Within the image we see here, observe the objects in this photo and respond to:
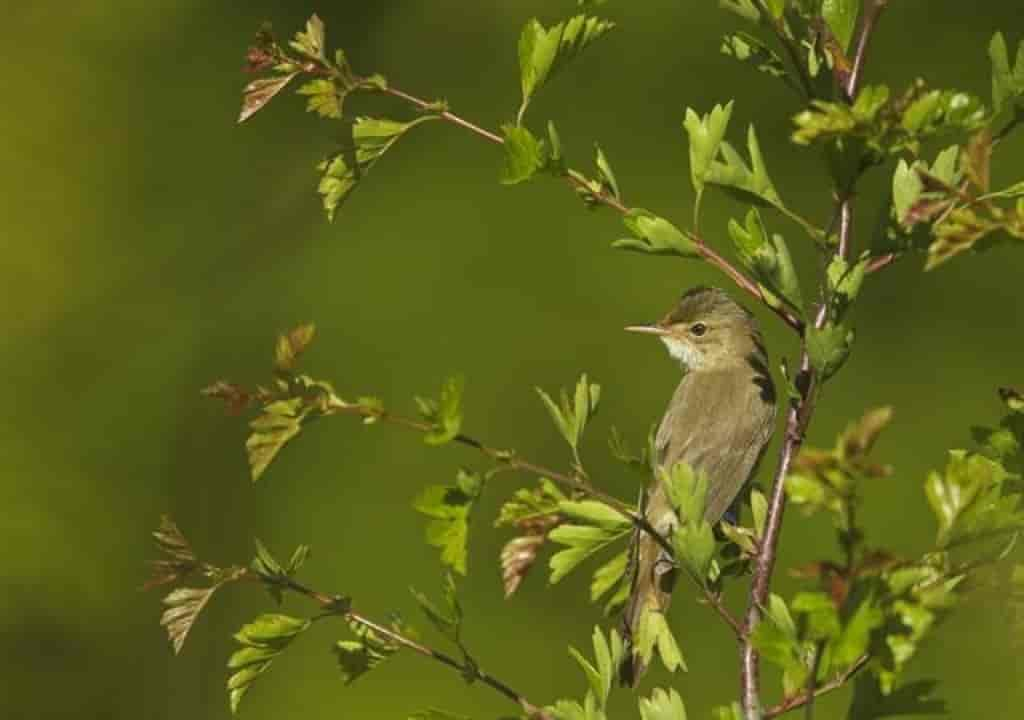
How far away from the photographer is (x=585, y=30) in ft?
4.75

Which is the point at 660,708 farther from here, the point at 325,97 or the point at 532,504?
the point at 325,97

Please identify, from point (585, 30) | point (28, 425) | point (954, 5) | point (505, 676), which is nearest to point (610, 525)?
point (585, 30)

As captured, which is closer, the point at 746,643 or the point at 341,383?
the point at 746,643

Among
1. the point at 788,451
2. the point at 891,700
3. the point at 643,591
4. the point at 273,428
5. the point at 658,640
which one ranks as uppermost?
the point at 273,428

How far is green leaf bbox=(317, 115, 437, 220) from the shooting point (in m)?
1.48

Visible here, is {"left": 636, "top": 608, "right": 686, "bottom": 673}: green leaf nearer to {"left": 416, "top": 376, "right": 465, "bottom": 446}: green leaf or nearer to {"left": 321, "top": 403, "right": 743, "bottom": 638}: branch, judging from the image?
{"left": 321, "top": 403, "right": 743, "bottom": 638}: branch

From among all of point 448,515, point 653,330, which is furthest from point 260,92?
point 653,330

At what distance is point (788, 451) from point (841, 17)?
325 millimetres

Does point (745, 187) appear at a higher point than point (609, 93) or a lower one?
higher

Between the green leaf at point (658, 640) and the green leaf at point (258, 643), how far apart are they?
0.32 meters

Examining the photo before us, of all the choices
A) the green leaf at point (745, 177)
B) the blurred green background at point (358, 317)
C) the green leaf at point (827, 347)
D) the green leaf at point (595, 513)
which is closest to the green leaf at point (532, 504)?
the green leaf at point (595, 513)

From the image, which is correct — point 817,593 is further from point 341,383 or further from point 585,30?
point 341,383

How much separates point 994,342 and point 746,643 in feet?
6.67

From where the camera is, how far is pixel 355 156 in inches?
58.9
